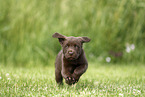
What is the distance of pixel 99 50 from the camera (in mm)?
9008

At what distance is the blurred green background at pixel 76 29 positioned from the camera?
8305mm

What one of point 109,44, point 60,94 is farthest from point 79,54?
point 109,44

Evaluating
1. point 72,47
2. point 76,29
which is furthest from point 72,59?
point 76,29

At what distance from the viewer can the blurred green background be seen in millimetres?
8305

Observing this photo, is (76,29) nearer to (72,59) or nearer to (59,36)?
(59,36)

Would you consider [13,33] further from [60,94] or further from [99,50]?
[60,94]

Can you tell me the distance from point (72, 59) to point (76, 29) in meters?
4.92

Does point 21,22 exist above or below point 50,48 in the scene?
above

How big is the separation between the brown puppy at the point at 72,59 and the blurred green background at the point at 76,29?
3.75 metres

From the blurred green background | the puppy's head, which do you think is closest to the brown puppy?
the puppy's head

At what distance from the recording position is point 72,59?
4254 mm

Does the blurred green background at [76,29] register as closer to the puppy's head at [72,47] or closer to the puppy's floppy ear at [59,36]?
the puppy's floppy ear at [59,36]

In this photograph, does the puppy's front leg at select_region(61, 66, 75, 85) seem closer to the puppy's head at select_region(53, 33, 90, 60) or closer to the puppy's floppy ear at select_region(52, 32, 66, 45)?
the puppy's head at select_region(53, 33, 90, 60)

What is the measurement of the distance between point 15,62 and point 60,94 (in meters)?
4.54
